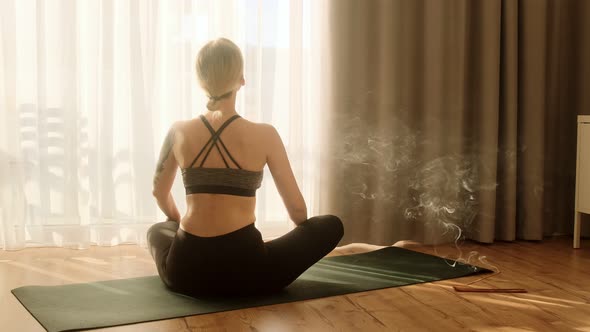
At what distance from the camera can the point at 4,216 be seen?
3.04 metres

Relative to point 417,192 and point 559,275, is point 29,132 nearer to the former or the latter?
point 417,192

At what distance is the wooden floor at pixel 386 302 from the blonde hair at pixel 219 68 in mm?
698

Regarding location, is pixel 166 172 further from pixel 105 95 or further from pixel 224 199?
pixel 105 95

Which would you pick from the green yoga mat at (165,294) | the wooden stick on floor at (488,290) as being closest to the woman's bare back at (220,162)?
the green yoga mat at (165,294)

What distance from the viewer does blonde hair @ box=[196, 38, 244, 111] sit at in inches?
88.0

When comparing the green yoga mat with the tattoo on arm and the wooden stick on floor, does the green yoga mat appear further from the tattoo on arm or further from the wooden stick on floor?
the tattoo on arm

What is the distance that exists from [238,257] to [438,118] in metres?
1.70

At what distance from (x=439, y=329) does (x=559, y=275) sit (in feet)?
3.34

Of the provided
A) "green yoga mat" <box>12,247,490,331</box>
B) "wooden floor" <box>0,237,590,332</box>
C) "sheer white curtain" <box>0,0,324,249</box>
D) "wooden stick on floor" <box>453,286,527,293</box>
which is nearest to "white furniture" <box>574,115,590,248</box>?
"wooden floor" <box>0,237,590,332</box>

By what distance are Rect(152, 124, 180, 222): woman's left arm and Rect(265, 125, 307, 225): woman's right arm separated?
33cm

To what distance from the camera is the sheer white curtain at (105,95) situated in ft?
10.0

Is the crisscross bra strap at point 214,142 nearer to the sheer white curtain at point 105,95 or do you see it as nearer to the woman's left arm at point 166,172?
the woman's left arm at point 166,172

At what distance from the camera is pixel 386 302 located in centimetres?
233

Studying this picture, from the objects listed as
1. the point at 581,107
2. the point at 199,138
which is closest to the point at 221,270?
the point at 199,138
